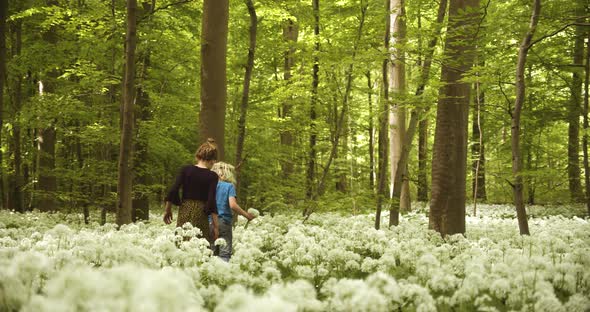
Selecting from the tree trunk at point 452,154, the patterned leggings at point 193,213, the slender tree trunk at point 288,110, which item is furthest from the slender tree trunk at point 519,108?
the slender tree trunk at point 288,110

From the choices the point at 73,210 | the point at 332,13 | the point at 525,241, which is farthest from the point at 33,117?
the point at 525,241

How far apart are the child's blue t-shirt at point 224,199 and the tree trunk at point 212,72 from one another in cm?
276

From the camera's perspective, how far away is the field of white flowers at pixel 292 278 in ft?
7.38

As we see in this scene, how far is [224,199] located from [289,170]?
42.4ft

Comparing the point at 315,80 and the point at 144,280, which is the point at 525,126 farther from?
the point at 144,280

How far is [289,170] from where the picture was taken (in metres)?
20.5

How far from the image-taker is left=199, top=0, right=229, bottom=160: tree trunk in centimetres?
1014

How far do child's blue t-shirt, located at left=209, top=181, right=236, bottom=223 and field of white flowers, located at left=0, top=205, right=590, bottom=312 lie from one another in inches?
23.8

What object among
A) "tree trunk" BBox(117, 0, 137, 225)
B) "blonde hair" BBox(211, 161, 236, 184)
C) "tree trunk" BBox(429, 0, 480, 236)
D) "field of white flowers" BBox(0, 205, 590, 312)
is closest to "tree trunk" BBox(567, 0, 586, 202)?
"tree trunk" BBox(429, 0, 480, 236)

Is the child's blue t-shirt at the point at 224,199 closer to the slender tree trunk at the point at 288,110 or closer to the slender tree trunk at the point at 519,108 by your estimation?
the slender tree trunk at the point at 519,108

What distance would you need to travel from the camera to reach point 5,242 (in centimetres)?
682

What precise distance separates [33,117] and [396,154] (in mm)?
11940

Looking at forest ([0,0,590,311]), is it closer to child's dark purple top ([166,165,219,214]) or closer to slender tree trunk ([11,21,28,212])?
slender tree trunk ([11,21,28,212])

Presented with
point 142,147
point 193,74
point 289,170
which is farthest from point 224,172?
point 289,170
